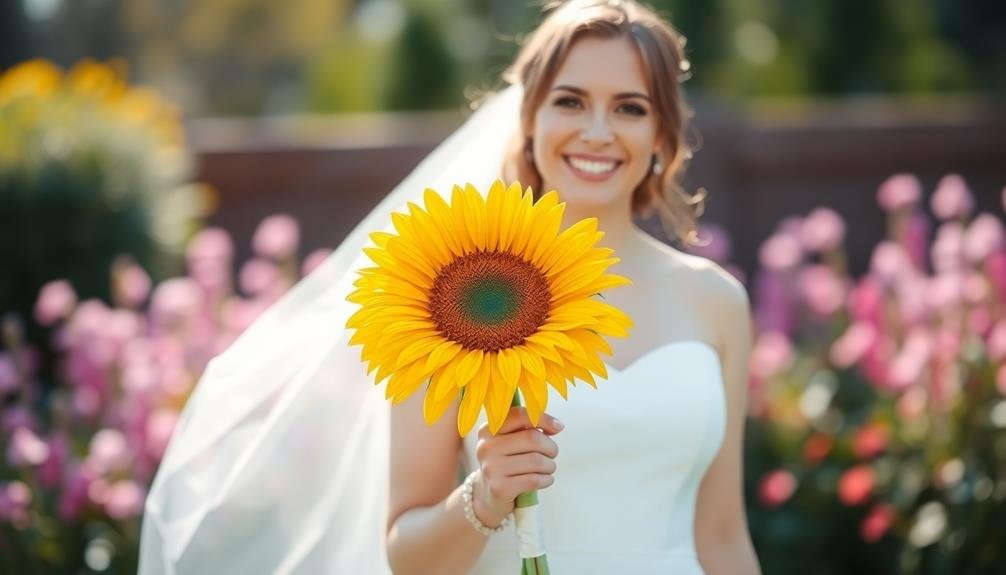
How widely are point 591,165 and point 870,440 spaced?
214cm

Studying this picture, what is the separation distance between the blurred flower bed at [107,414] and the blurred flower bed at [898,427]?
177 centimetres

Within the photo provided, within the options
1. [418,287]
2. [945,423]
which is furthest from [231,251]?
[418,287]

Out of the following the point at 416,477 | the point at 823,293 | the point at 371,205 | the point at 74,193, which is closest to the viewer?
the point at 416,477

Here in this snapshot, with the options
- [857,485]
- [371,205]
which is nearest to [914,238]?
[857,485]

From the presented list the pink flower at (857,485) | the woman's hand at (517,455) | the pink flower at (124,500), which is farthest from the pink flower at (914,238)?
the woman's hand at (517,455)

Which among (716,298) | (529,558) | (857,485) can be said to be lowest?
(529,558)

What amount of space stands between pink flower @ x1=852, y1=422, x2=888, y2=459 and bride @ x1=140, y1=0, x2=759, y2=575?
167 cm

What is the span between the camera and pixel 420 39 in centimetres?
1141

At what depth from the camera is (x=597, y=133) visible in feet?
9.01

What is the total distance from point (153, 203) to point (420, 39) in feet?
16.4

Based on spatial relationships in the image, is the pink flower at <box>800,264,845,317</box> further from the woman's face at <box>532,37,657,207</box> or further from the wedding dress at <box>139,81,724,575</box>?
the woman's face at <box>532,37,657,207</box>

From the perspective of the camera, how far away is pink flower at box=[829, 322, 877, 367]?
486 cm

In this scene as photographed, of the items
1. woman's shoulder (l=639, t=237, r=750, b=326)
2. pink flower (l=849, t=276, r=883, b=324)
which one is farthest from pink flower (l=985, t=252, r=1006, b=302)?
woman's shoulder (l=639, t=237, r=750, b=326)

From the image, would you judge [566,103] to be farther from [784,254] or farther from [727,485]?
[784,254]
